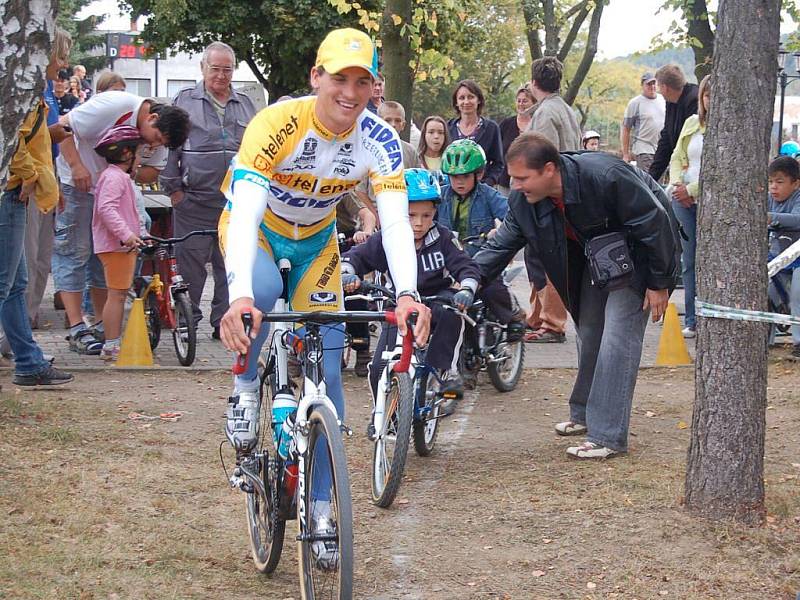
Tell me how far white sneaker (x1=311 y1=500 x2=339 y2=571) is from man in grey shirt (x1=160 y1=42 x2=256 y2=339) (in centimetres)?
632

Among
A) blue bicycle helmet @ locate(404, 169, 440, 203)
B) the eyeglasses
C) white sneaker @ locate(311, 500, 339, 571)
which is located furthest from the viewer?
the eyeglasses

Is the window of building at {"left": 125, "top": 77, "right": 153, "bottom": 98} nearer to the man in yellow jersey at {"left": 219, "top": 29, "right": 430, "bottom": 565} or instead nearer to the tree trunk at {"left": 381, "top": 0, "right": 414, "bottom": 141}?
the tree trunk at {"left": 381, "top": 0, "right": 414, "bottom": 141}

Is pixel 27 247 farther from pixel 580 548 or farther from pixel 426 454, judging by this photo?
pixel 580 548

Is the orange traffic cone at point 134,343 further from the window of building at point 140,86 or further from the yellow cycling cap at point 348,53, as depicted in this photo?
the window of building at point 140,86

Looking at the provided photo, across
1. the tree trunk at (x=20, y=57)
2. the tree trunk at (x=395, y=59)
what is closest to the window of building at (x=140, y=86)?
the tree trunk at (x=395, y=59)

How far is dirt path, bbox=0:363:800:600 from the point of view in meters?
4.87

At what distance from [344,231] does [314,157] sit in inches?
212

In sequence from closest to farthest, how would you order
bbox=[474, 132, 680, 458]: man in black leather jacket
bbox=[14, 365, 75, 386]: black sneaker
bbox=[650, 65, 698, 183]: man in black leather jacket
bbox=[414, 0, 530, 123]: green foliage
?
bbox=[474, 132, 680, 458]: man in black leather jacket, bbox=[14, 365, 75, 386]: black sneaker, bbox=[650, 65, 698, 183]: man in black leather jacket, bbox=[414, 0, 530, 123]: green foliage

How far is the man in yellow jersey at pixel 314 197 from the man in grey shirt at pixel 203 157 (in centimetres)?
515

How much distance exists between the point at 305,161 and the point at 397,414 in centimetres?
176

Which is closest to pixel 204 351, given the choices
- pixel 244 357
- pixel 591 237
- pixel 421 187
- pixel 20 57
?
pixel 421 187

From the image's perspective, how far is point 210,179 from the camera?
10.4 metres

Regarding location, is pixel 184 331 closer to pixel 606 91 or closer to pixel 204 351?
pixel 204 351

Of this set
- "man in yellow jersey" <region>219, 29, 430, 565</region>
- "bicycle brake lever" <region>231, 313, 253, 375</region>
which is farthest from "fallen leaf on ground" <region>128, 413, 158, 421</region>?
"bicycle brake lever" <region>231, 313, 253, 375</region>
